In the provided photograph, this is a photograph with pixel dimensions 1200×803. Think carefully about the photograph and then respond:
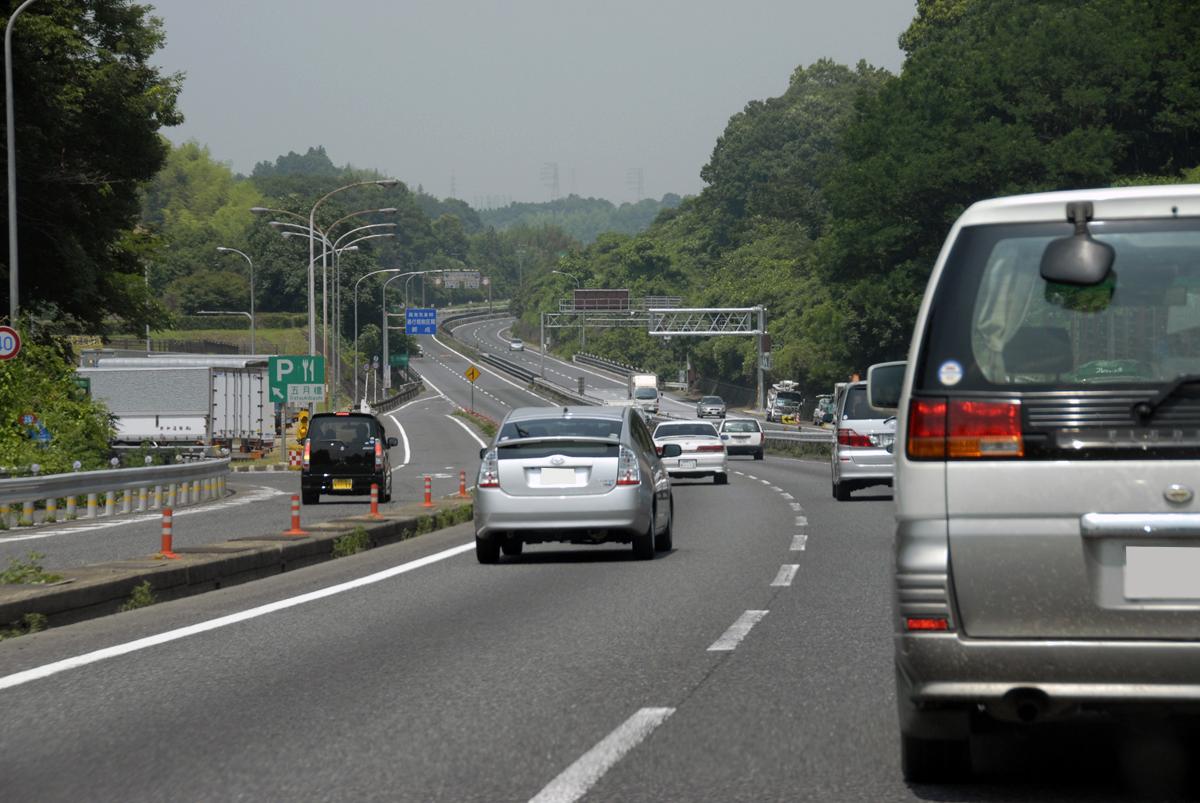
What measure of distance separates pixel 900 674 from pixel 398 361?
427ft

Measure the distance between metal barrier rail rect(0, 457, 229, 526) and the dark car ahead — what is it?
248 centimetres

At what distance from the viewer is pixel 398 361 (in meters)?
135

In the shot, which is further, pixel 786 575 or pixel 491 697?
pixel 786 575

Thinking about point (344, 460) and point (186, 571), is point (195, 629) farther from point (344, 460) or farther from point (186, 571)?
point (344, 460)

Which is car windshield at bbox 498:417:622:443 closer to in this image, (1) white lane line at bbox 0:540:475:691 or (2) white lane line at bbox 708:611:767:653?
(1) white lane line at bbox 0:540:475:691

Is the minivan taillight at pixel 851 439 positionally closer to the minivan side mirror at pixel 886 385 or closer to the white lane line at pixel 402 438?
the minivan side mirror at pixel 886 385

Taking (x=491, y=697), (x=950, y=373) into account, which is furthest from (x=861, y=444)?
(x=950, y=373)

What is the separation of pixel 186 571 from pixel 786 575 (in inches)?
196

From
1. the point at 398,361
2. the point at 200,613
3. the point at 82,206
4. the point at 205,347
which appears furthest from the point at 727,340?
the point at 200,613

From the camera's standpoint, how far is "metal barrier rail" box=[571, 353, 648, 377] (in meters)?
154

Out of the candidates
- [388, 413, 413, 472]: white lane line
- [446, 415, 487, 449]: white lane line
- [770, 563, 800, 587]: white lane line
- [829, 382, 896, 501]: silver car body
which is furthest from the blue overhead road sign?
[770, 563, 800, 587]: white lane line

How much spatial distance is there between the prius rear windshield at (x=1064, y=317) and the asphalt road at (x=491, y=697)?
61.3 inches

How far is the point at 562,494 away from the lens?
16.6 m

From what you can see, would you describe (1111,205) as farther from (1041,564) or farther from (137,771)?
(137,771)
